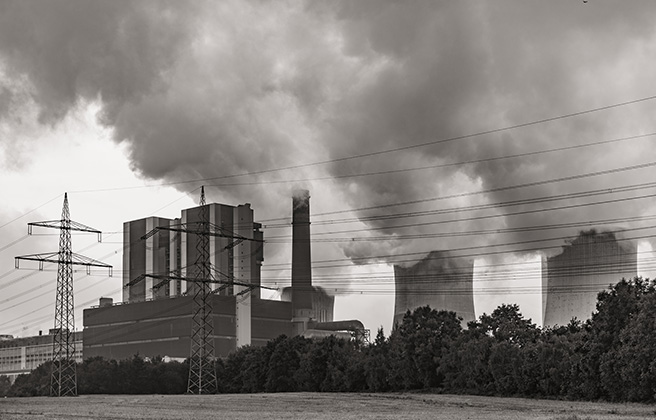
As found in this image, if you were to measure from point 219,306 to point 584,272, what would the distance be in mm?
80727

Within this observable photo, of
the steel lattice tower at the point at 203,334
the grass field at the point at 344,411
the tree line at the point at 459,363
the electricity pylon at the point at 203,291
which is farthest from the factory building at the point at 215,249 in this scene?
the grass field at the point at 344,411

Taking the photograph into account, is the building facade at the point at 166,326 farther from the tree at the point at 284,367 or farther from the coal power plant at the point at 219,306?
the tree at the point at 284,367

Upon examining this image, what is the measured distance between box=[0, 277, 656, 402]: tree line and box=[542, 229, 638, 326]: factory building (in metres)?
22.6

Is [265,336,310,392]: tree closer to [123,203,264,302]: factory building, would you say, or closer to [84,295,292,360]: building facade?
[123,203,264,302]: factory building

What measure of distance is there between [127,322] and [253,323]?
26442 mm

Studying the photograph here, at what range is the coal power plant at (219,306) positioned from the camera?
586 ft

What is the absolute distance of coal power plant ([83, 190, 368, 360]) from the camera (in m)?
179

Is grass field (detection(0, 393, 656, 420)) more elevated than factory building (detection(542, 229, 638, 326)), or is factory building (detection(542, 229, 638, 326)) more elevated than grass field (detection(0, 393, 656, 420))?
factory building (detection(542, 229, 638, 326))

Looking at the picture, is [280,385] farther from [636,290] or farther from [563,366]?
[636,290]

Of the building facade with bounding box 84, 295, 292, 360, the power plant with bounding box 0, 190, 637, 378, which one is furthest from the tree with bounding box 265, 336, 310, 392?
the building facade with bounding box 84, 295, 292, 360

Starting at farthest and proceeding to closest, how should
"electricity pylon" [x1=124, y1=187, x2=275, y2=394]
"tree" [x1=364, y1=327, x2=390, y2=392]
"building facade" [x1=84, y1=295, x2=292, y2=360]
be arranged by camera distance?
"building facade" [x1=84, y1=295, x2=292, y2=360] < "tree" [x1=364, y1=327, x2=390, y2=392] < "electricity pylon" [x1=124, y1=187, x2=275, y2=394]

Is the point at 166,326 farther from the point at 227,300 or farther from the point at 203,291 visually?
the point at 203,291

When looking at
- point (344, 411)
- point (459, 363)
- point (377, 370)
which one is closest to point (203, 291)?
point (377, 370)

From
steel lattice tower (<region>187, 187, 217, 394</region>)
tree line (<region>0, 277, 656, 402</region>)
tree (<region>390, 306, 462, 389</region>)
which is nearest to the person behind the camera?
tree line (<region>0, 277, 656, 402</region>)
